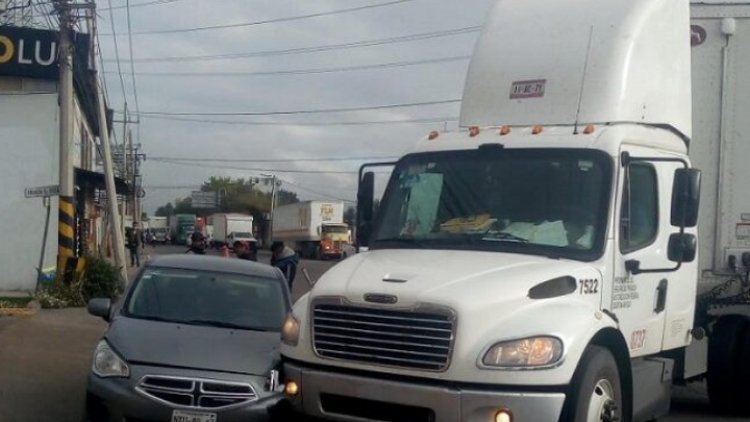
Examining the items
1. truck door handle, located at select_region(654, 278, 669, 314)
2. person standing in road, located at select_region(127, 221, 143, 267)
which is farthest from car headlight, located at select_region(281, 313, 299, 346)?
person standing in road, located at select_region(127, 221, 143, 267)

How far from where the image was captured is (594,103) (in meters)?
8.30

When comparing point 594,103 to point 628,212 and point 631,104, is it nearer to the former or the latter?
point 631,104

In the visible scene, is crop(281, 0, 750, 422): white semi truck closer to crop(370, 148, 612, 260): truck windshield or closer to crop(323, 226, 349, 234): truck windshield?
crop(370, 148, 612, 260): truck windshield

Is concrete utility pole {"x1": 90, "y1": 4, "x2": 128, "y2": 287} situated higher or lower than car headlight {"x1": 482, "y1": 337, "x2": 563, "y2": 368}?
higher

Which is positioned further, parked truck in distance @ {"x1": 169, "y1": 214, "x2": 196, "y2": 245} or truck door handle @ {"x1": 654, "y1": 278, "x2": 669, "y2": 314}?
parked truck in distance @ {"x1": 169, "y1": 214, "x2": 196, "y2": 245}

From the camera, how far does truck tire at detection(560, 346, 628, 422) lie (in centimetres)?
653

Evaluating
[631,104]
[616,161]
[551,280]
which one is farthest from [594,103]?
[551,280]

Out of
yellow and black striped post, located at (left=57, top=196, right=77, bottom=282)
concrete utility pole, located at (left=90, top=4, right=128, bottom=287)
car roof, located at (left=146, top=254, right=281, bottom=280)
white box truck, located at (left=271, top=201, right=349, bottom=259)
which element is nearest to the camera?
car roof, located at (left=146, top=254, right=281, bottom=280)

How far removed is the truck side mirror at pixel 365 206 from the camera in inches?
337

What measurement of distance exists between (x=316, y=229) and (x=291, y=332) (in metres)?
60.7

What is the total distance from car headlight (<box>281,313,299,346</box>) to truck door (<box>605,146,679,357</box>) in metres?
2.19

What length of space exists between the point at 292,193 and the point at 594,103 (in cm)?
13457

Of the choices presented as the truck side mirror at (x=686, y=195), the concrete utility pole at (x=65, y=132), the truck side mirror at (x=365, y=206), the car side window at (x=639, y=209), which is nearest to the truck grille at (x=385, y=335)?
the truck side mirror at (x=365, y=206)

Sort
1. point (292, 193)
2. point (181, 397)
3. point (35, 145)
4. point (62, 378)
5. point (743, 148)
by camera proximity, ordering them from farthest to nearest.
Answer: point (292, 193) < point (35, 145) < point (62, 378) < point (743, 148) < point (181, 397)
